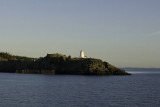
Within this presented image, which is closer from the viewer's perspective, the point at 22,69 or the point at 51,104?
the point at 51,104

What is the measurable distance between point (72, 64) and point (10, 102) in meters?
120

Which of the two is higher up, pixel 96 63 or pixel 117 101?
pixel 96 63

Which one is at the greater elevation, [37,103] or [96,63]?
[96,63]

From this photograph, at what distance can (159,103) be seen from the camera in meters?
53.2

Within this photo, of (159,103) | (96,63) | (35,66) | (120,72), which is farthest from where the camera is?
(35,66)

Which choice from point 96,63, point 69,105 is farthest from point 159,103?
point 96,63

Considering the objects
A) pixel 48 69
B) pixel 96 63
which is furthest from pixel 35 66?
pixel 96 63

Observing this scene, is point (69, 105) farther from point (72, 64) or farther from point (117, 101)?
point (72, 64)

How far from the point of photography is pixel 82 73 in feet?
548

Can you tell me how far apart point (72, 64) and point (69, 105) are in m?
121

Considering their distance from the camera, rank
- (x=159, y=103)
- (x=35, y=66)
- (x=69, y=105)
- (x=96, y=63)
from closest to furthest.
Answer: (x=69, y=105), (x=159, y=103), (x=96, y=63), (x=35, y=66)

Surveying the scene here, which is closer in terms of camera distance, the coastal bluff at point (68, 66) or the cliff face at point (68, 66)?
the cliff face at point (68, 66)

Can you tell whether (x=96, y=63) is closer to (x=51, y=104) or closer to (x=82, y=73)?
(x=82, y=73)

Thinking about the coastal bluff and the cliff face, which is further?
the coastal bluff
